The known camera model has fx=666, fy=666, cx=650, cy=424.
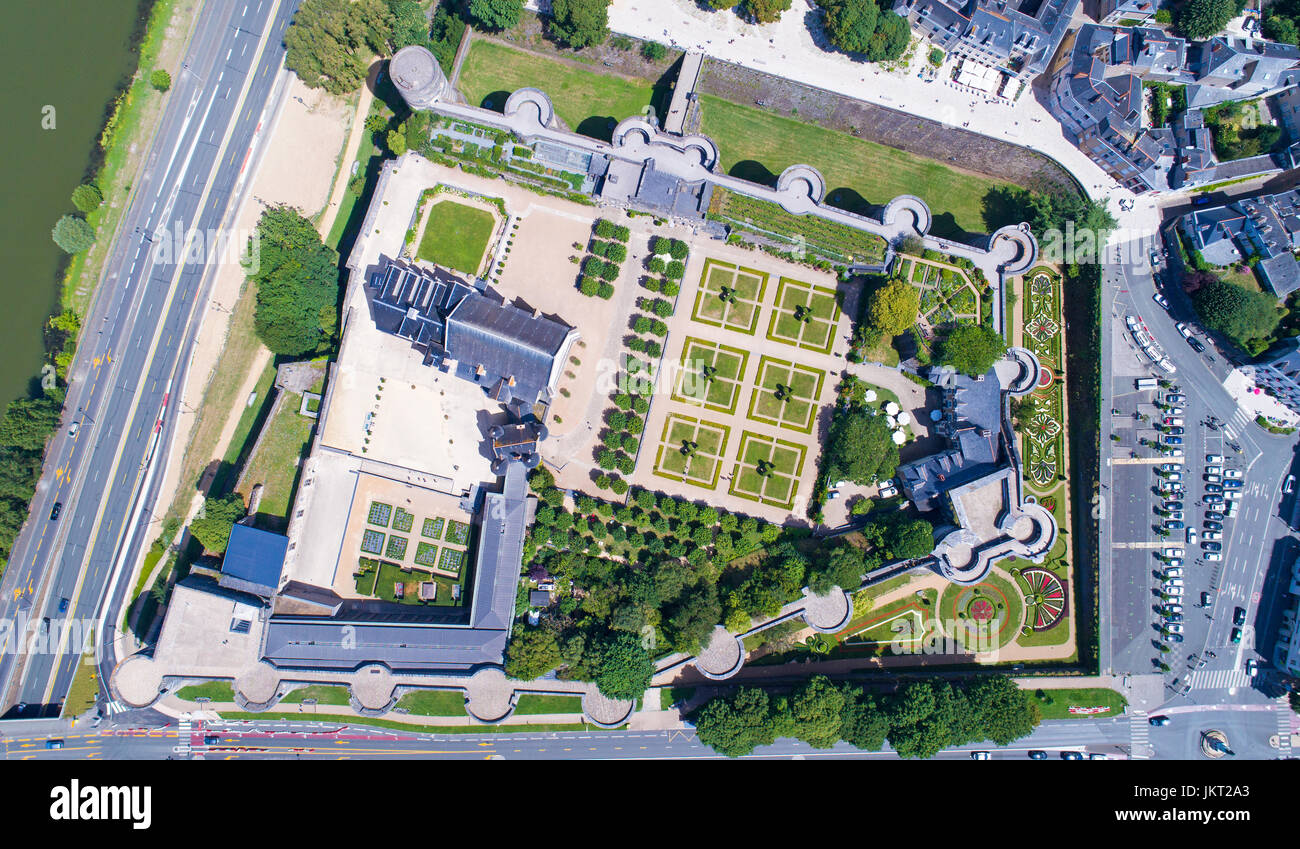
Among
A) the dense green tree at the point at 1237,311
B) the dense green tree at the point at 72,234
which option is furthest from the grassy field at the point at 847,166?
the dense green tree at the point at 72,234

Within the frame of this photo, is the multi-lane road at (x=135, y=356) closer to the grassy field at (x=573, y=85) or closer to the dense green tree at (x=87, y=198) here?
the dense green tree at (x=87, y=198)

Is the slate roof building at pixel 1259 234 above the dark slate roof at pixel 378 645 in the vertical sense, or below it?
above

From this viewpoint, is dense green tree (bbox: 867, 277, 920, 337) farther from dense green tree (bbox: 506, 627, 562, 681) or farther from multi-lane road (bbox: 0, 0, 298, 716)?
multi-lane road (bbox: 0, 0, 298, 716)

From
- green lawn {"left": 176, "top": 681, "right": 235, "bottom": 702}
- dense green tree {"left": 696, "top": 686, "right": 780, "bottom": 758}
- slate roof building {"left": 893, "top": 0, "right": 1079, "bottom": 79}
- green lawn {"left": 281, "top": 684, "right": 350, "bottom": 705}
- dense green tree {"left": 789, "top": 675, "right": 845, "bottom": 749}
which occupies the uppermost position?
slate roof building {"left": 893, "top": 0, "right": 1079, "bottom": 79}

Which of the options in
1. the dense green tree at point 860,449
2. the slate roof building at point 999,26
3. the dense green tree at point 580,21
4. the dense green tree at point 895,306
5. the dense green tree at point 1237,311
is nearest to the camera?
the dense green tree at point 1237,311

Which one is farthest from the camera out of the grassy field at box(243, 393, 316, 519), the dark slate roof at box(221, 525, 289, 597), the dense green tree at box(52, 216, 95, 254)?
the grassy field at box(243, 393, 316, 519)

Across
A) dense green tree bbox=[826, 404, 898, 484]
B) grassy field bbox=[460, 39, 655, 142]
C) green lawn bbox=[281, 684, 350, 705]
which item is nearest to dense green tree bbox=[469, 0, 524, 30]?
grassy field bbox=[460, 39, 655, 142]
